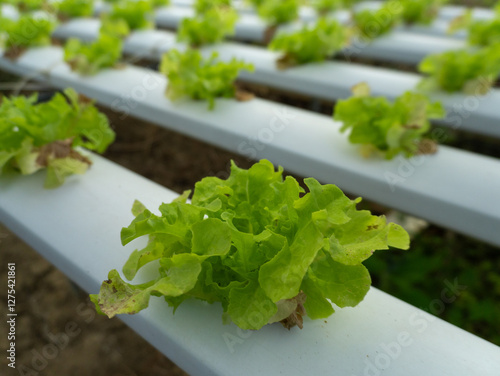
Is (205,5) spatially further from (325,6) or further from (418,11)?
(418,11)

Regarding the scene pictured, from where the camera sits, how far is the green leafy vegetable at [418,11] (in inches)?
149

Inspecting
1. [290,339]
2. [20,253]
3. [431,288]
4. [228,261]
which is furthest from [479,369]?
[20,253]

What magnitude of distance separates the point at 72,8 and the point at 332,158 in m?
4.28

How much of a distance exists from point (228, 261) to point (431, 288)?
5.61 feet

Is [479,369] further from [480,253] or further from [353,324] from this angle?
[480,253]

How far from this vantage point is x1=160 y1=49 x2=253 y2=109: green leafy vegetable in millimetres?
Result: 2098

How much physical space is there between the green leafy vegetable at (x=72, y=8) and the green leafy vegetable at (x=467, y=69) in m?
4.10

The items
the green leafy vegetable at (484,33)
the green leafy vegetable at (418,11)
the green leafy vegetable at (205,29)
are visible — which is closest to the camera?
the green leafy vegetable at (484,33)

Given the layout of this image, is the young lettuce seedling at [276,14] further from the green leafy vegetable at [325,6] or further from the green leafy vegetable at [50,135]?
the green leafy vegetable at [50,135]

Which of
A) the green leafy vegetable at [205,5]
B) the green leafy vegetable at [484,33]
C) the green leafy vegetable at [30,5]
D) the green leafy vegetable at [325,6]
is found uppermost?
the green leafy vegetable at [484,33]

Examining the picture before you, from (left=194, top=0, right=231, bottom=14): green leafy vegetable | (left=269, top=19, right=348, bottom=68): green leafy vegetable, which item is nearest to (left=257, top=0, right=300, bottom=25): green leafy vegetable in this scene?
(left=194, top=0, right=231, bottom=14): green leafy vegetable


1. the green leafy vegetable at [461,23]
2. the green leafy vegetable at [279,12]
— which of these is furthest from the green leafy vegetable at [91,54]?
the green leafy vegetable at [461,23]

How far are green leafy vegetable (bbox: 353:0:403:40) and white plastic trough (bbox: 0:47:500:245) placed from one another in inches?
70.0

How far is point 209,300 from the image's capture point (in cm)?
101
